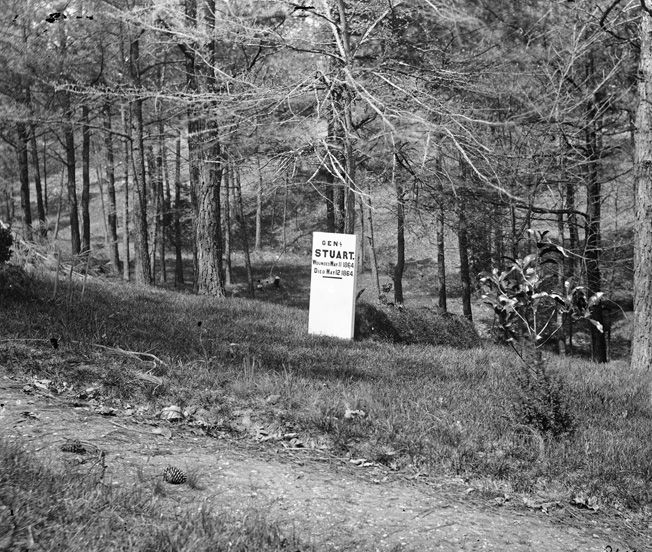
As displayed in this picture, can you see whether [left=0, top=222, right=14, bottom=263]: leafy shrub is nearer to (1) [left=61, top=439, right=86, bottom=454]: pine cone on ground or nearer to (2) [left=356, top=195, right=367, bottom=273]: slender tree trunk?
(2) [left=356, top=195, right=367, bottom=273]: slender tree trunk

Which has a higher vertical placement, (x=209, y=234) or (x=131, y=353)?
(x=209, y=234)

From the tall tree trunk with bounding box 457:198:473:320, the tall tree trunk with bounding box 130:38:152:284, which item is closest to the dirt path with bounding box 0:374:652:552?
the tall tree trunk with bounding box 457:198:473:320

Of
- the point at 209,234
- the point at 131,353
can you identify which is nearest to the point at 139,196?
the point at 209,234

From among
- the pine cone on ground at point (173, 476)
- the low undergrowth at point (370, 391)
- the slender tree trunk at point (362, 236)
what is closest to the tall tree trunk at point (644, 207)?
the low undergrowth at point (370, 391)

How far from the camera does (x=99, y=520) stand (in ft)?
9.86

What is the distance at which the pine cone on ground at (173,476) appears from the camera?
3959mm

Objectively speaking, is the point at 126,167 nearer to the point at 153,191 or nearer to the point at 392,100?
the point at 153,191

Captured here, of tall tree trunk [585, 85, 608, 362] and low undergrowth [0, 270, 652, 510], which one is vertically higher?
tall tree trunk [585, 85, 608, 362]

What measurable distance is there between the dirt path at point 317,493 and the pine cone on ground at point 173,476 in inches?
1.8

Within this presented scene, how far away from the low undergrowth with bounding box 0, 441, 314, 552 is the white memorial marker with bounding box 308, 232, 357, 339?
6.37 meters

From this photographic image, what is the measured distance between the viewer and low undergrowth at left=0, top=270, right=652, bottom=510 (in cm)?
507

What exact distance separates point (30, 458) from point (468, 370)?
5200 mm

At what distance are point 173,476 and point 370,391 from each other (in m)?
2.57

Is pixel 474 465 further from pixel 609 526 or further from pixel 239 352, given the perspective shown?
pixel 239 352
